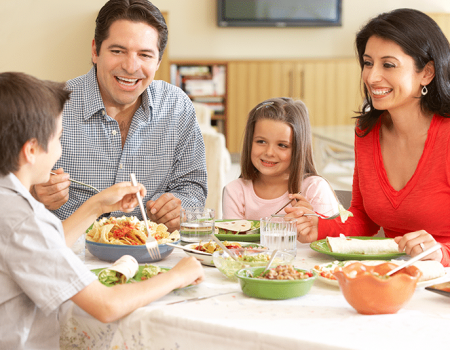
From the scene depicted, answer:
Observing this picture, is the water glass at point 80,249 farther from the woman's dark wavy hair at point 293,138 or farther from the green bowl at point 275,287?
the woman's dark wavy hair at point 293,138

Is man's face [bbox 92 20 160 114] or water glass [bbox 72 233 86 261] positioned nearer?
water glass [bbox 72 233 86 261]

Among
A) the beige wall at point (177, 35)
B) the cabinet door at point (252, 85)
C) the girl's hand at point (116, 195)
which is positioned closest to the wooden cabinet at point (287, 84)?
the cabinet door at point (252, 85)

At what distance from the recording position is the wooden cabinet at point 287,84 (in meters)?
7.51

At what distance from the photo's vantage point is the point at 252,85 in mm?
7539

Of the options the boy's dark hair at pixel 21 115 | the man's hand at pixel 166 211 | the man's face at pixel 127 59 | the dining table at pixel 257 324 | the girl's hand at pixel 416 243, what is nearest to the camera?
the dining table at pixel 257 324

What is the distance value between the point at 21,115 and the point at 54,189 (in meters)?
0.54

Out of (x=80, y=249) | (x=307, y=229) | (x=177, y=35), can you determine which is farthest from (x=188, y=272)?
(x=177, y=35)

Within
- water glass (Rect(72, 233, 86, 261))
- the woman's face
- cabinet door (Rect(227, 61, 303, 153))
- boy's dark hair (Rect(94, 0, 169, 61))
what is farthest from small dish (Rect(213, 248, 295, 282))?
cabinet door (Rect(227, 61, 303, 153))

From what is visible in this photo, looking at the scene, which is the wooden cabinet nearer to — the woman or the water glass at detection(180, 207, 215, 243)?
the woman

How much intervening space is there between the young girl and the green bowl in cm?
94

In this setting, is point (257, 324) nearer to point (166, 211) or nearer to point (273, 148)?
point (166, 211)

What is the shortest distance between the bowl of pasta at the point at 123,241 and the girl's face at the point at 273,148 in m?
0.72

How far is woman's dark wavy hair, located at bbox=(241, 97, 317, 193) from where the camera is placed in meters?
2.08

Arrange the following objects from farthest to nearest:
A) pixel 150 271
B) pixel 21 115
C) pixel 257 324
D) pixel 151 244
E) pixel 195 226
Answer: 1. pixel 195 226
2. pixel 151 244
3. pixel 150 271
4. pixel 21 115
5. pixel 257 324
